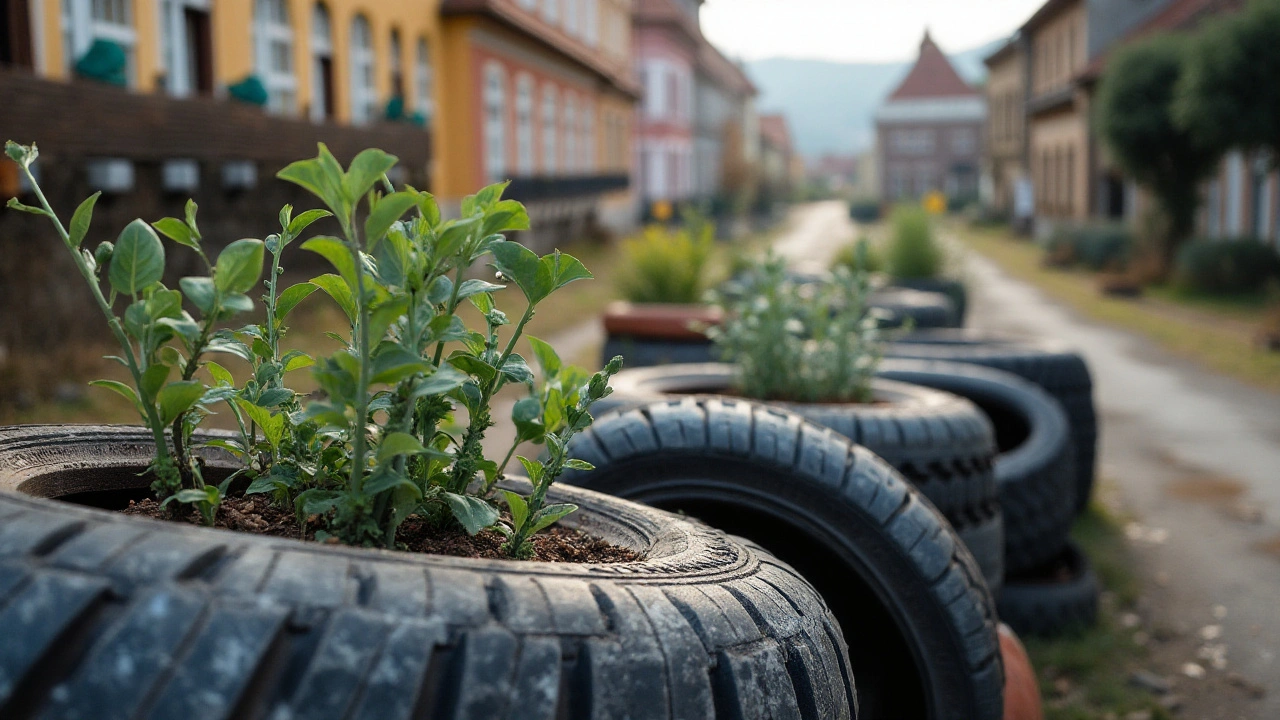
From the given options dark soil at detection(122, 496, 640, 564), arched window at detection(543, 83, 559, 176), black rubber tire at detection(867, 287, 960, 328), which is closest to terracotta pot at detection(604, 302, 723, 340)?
black rubber tire at detection(867, 287, 960, 328)

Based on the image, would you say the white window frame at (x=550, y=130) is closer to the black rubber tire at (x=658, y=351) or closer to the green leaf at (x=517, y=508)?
the black rubber tire at (x=658, y=351)

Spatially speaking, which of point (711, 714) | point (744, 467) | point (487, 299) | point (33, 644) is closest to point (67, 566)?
point (33, 644)

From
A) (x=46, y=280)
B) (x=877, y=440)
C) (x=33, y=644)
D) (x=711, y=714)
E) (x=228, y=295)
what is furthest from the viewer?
(x=46, y=280)

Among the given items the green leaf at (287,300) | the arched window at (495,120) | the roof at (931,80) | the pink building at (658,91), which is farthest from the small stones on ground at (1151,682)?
the roof at (931,80)

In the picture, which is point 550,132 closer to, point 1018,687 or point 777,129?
point 1018,687

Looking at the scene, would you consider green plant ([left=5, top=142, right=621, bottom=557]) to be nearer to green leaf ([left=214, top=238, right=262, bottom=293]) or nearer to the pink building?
green leaf ([left=214, top=238, right=262, bottom=293])

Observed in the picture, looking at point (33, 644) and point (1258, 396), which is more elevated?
point (33, 644)

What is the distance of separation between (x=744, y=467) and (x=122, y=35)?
10495 millimetres

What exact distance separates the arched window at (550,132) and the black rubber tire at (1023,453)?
22.2 m

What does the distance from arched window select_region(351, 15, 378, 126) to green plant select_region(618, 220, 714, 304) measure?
9.04 m

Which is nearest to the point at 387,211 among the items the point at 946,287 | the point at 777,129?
the point at 946,287

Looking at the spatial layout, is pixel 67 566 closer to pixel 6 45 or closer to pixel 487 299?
pixel 487 299

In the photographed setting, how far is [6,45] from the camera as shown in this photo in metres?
9.52

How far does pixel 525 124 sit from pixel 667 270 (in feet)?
55.3
